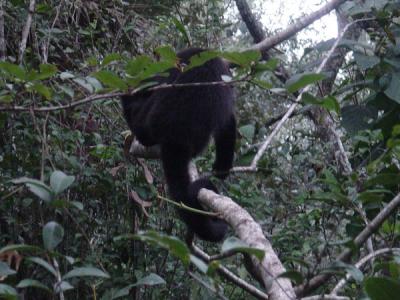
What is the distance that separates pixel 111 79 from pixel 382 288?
84cm

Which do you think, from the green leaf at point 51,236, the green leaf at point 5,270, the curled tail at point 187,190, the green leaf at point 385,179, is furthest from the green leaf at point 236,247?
the curled tail at point 187,190

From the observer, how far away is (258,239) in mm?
1730

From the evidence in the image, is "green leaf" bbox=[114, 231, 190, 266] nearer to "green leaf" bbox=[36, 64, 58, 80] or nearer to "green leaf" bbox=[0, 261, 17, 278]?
"green leaf" bbox=[0, 261, 17, 278]

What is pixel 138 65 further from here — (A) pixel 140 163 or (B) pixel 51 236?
(A) pixel 140 163

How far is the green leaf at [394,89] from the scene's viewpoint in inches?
102

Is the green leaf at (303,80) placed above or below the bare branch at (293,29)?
below

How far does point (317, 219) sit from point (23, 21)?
6.90ft

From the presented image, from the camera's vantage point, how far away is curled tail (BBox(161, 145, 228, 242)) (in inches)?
112

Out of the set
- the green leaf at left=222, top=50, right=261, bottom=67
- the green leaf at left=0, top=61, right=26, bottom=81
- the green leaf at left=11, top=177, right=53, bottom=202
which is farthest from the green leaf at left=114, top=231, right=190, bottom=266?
the green leaf at left=0, top=61, right=26, bottom=81

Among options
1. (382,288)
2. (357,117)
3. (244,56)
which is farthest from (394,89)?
(382,288)

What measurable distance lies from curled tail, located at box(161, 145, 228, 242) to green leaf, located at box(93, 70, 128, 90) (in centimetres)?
123

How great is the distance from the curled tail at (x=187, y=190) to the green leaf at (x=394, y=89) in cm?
89

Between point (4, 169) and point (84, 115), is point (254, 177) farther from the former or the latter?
point (4, 169)

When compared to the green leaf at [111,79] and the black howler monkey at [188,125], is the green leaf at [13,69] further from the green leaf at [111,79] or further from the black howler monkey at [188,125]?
the black howler monkey at [188,125]
